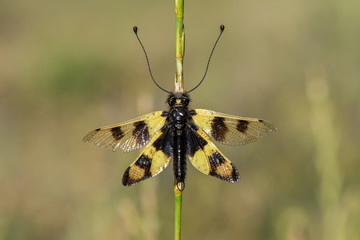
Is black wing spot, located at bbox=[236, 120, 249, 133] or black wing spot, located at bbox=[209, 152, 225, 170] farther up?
black wing spot, located at bbox=[236, 120, 249, 133]

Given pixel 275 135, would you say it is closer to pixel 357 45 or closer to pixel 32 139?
pixel 357 45

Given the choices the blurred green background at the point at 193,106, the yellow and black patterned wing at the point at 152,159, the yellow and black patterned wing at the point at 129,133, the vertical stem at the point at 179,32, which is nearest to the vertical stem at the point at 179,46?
the vertical stem at the point at 179,32

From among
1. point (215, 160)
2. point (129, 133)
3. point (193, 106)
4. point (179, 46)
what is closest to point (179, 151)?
point (215, 160)

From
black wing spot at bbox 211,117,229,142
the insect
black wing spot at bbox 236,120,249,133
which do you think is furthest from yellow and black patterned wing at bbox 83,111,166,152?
black wing spot at bbox 236,120,249,133

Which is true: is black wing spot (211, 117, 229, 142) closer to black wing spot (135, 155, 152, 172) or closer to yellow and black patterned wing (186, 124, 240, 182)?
yellow and black patterned wing (186, 124, 240, 182)

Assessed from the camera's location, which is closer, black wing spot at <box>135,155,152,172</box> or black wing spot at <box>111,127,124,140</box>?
black wing spot at <box>135,155,152,172</box>

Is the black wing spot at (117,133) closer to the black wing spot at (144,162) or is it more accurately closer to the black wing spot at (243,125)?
the black wing spot at (144,162)

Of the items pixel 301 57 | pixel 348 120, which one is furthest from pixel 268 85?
pixel 348 120
